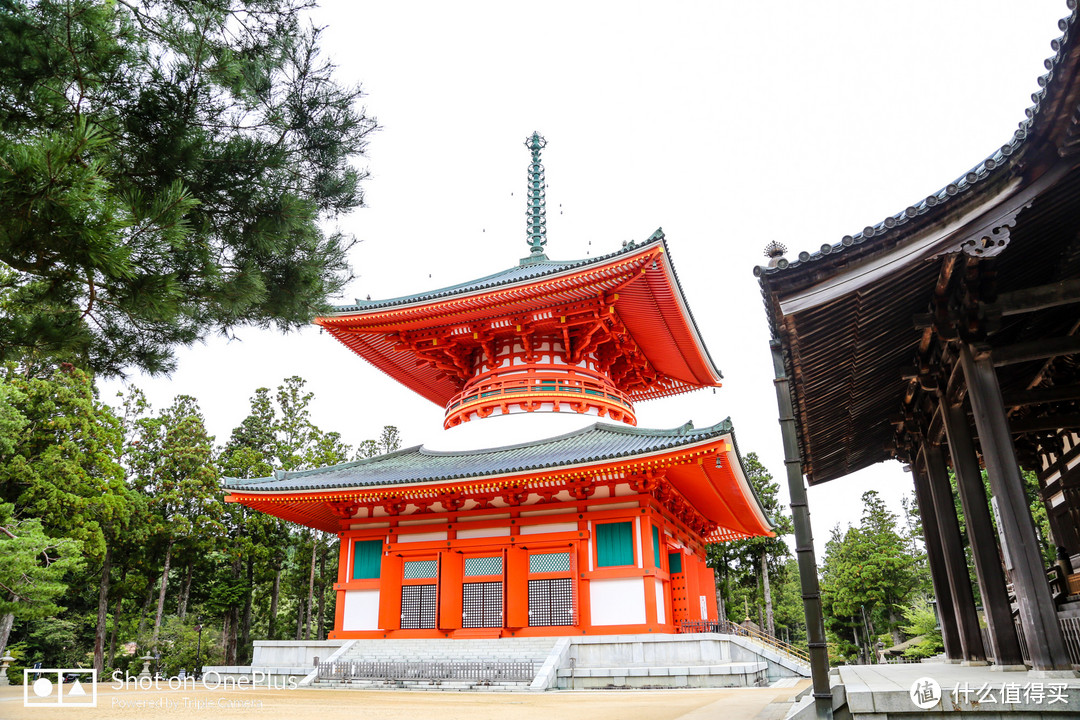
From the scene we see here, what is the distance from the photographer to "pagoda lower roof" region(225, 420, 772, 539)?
1408cm

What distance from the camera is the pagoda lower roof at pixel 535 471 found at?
14.1 m

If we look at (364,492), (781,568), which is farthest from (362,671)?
(781,568)

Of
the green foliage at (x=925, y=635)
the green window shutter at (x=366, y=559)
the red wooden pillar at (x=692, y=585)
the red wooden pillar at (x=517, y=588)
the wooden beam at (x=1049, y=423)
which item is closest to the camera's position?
the wooden beam at (x=1049, y=423)

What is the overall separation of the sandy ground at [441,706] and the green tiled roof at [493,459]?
460cm

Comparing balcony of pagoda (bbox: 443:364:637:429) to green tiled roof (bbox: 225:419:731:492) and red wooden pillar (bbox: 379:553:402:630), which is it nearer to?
green tiled roof (bbox: 225:419:731:492)

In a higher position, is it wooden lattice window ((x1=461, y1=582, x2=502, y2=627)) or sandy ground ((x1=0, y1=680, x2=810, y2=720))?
wooden lattice window ((x1=461, y1=582, x2=502, y2=627))

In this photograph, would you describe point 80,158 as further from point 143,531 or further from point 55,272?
point 143,531

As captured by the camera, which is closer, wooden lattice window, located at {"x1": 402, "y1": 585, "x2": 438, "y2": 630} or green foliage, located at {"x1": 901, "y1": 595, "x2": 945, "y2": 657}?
wooden lattice window, located at {"x1": 402, "y1": 585, "x2": 438, "y2": 630}

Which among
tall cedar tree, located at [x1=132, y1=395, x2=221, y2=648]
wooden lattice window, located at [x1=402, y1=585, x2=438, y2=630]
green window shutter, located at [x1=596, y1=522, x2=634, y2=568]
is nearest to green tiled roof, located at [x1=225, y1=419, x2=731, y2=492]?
green window shutter, located at [x1=596, y1=522, x2=634, y2=568]

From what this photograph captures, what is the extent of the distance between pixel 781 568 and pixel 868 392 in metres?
32.3

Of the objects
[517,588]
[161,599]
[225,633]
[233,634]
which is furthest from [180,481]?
[517,588]

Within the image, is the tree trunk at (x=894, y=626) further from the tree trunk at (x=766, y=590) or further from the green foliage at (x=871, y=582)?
the tree trunk at (x=766, y=590)

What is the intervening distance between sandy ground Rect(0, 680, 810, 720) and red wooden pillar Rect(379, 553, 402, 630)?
4392 millimetres

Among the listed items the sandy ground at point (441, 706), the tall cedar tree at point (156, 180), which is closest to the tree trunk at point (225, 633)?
the sandy ground at point (441, 706)
